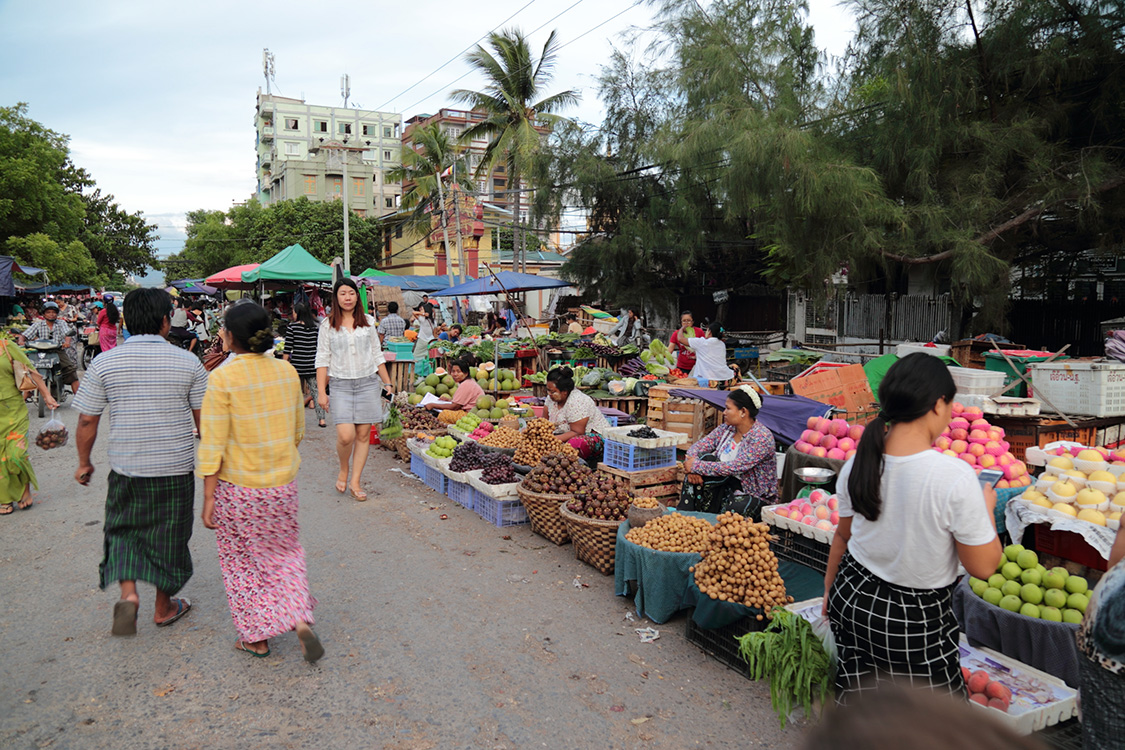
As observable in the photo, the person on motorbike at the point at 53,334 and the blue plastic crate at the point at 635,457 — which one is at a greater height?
the person on motorbike at the point at 53,334

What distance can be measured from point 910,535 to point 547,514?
4.08 metres

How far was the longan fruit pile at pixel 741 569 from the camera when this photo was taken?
160 inches

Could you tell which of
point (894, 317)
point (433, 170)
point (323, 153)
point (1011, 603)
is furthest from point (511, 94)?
point (323, 153)

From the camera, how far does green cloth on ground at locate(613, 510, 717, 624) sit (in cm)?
466

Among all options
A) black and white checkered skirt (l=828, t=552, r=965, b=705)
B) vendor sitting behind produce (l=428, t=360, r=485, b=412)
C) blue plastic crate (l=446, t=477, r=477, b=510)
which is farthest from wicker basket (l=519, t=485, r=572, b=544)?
vendor sitting behind produce (l=428, t=360, r=485, b=412)

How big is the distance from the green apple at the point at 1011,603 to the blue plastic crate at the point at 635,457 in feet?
9.88

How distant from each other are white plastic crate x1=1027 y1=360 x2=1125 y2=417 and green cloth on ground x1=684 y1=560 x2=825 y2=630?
395 centimetres

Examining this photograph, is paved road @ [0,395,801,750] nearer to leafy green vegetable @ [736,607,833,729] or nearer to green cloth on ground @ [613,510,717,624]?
green cloth on ground @ [613,510,717,624]

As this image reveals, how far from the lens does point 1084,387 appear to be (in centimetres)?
695

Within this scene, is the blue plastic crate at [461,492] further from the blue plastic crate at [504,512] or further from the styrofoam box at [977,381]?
the styrofoam box at [977,381]

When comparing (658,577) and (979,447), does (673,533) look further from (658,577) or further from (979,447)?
(979,447)

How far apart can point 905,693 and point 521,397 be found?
10.1 meters

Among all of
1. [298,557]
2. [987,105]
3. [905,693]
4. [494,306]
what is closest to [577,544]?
[298,557]

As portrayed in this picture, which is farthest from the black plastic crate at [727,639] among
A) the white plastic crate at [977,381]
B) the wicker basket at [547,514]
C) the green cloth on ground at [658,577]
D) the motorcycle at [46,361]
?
the motorcycle at [46,361]
